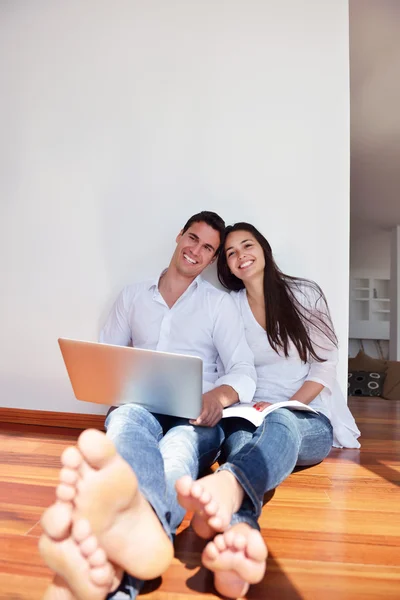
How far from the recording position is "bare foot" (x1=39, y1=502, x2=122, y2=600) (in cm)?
79

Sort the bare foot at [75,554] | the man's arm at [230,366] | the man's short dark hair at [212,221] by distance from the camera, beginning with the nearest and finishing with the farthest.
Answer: the bare foot at [75,554] < the man's arm at [230,366] < the man's short dark hair at [212,221]

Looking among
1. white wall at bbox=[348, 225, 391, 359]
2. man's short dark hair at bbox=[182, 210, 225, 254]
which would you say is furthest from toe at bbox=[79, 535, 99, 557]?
white wall at bbox=[348, 225, 391, 359]

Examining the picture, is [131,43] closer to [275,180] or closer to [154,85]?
[154,85]

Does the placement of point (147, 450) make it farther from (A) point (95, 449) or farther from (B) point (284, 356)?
(B) point (284, 356)

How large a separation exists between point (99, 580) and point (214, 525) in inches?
9.6

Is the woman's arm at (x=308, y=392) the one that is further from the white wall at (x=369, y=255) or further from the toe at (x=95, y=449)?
the white wall at (x=369, y=255)

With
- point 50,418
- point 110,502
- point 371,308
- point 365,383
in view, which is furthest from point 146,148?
point 371,308

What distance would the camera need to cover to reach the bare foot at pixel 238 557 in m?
0.89

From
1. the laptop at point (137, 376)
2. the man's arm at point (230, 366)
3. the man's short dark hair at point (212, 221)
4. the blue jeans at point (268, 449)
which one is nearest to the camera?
the blue jeans at point (268, 449)

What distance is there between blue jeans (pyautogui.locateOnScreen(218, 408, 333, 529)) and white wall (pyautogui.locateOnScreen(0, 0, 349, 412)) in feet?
2.34

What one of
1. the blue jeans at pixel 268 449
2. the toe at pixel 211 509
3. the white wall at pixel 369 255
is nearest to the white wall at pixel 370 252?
the white wall at pixel 369 255

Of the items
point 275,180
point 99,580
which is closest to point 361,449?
point 275,180

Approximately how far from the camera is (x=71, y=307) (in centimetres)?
262

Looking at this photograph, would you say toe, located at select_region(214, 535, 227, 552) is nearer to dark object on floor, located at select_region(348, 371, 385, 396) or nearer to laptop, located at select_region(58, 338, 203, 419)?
laptop, located at select_region(58, 338, 203, 419)
